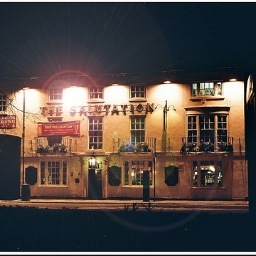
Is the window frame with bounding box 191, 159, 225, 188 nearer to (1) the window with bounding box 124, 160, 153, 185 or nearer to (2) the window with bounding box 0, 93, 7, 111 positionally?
(1) the window with bounding box 124, 160, 153, 185

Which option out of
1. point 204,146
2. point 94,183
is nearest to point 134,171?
point 94,183

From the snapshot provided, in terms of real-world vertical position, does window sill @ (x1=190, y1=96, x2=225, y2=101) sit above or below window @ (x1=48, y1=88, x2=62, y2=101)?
below

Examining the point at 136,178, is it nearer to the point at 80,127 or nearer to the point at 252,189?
the point at 80,127

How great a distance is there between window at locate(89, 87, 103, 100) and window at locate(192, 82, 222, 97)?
7.17 metres

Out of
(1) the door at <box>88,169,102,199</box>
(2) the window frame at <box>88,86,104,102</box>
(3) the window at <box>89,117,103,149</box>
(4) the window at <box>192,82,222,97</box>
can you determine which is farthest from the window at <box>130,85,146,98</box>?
(1) the door at <box>88,169,102,199</box>

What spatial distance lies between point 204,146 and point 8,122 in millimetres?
15475

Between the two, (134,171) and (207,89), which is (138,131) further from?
(207,89)

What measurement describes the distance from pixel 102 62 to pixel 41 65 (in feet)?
16.9

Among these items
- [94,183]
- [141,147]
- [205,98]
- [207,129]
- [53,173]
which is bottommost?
[94,183]

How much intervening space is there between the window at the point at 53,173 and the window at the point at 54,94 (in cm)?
508

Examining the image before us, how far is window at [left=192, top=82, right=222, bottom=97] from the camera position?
2844 cm

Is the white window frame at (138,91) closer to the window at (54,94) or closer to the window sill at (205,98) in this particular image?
the window sill at (205,98)

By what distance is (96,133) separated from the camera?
98.3ft

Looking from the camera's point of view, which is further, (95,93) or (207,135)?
(95,93)
